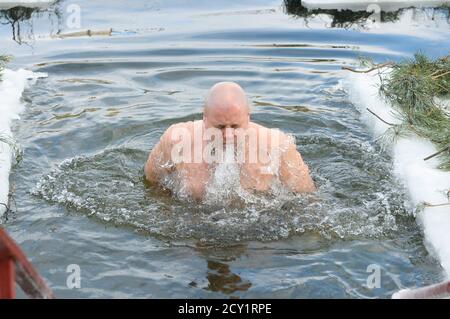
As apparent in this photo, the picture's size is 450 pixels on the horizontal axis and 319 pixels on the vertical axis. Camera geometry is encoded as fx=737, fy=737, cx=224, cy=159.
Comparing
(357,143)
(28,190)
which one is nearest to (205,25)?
(357,143)

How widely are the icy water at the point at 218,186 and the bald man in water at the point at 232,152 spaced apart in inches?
6.9

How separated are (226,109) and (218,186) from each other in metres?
0.75

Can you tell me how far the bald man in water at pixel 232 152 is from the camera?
17.7ft

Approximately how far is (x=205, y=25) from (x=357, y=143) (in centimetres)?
467

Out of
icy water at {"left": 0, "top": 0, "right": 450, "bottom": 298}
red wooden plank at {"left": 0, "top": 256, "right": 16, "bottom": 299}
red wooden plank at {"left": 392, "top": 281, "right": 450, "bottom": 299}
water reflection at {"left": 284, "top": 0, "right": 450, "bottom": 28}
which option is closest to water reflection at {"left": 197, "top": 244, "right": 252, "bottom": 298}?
icy water at {"left": 0, "top": 0, "right": 450, "bottom": 298}

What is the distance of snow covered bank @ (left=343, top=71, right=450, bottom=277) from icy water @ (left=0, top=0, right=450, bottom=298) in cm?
10

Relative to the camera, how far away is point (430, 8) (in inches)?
457

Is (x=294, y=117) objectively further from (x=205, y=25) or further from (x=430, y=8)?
(x=430, y=8)

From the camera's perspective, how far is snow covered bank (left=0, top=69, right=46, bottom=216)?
6.32 metres

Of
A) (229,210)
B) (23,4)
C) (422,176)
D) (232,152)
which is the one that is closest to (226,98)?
(232,152)

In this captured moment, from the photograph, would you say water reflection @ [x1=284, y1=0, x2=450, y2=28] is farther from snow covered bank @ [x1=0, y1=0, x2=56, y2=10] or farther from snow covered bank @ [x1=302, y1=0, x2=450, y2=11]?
snow covered bank @ [x1=0, y1=0, x2=56, y2=10]

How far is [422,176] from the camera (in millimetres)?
6160

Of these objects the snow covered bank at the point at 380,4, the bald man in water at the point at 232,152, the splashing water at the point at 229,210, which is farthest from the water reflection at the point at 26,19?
the bald man in water at the point at 232,152

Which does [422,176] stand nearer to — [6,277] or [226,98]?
[226,98]
